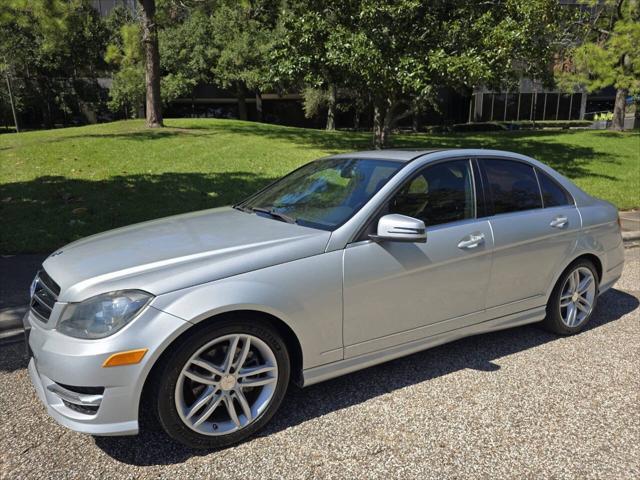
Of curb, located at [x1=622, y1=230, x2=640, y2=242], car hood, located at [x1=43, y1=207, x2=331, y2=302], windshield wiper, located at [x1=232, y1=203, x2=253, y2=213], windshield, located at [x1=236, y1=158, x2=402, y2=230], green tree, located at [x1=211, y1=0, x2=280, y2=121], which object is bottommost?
curb, located at [x1=622, y1=230, x2=640, y2=242]

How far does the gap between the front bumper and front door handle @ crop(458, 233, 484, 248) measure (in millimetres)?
2020

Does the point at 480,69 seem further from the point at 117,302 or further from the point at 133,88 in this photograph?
the point at 133,88

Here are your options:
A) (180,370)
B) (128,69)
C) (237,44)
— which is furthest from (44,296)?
(237,44)

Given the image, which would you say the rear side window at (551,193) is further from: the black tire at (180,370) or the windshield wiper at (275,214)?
the black tire at (180,370)

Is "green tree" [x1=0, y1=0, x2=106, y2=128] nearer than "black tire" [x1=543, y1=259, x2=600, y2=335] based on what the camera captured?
No

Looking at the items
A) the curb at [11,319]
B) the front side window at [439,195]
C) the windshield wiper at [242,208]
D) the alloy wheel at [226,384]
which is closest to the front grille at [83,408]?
the alloy wheel at [226,384]

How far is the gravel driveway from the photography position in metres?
2.77

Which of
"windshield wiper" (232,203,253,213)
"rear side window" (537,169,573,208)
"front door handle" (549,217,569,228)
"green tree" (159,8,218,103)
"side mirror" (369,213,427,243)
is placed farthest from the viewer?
"green tree" (159,8,218,103)

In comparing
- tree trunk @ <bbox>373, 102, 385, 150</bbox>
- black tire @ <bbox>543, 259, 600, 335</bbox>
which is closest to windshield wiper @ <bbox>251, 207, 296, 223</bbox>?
black tire @ <bbox>543, 259, 600, 335</bbox>

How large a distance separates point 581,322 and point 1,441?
446 cm

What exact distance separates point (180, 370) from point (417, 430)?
56.6 inches

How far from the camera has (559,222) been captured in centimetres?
432

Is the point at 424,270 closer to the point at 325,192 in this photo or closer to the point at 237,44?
the point at 325,192

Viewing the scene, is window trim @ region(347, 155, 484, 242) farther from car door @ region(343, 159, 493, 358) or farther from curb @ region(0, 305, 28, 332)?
curb @ region(0, 305, 28, 332)
